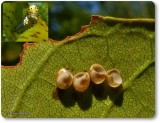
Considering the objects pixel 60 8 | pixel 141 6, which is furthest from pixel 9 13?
pixel 141 6

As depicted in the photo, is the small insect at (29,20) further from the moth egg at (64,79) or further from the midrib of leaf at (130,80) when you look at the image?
the midrib of leaf at (130,80)

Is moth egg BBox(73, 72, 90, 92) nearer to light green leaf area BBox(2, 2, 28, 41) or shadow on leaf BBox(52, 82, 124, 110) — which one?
shadow on leaf BBox(52, 82, 124, 110)

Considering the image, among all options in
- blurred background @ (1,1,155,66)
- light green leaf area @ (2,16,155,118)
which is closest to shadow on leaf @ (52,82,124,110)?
light green leaf area @ (2,16,155,118)

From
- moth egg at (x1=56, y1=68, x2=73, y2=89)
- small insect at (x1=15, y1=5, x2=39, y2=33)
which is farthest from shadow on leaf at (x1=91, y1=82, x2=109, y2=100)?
small insect at (x1=15, y1=5, x2=39, y2=33)

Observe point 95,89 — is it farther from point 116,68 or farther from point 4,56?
point 4,56

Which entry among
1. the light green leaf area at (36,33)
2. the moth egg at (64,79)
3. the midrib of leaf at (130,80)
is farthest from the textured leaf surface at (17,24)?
the midrib of leaf at (130,80)

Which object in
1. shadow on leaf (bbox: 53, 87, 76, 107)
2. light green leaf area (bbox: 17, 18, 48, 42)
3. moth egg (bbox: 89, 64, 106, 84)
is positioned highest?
light green leaf area (bbox: 17, 18, 48, 42)

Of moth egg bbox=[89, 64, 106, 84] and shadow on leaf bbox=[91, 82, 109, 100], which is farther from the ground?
moth egg bbox=[89, 64, 106, 84]
